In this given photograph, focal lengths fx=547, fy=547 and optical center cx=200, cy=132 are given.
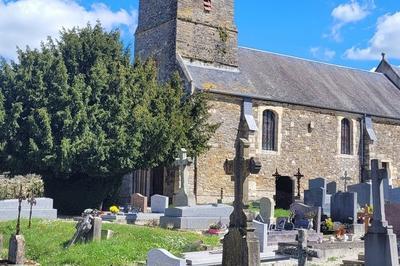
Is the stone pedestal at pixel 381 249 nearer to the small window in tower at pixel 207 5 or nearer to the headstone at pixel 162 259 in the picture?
the headstone at pixel 162 259

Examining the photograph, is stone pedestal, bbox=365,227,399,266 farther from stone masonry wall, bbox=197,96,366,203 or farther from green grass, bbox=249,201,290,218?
stone masonry wall, bbox=197,96,366,203

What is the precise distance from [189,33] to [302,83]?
6.94 metres

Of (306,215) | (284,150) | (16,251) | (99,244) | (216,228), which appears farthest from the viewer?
(284,150)

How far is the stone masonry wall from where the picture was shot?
24.6 meters

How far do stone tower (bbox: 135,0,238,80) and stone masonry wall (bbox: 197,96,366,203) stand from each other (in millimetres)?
2729

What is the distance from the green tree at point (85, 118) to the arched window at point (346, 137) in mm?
9822

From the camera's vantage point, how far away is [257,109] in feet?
84.6

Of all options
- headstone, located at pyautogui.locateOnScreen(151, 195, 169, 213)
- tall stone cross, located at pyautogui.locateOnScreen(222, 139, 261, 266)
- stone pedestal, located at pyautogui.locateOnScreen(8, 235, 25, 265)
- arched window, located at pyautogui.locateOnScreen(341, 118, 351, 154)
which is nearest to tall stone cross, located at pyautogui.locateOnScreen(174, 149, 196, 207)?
headstone, located at pyautogui.locateOnScreen(151, 195, 169, 213)

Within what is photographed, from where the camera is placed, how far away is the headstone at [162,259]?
8.33 metres

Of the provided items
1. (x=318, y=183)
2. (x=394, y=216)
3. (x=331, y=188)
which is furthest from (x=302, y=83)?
(x=394, y=216)

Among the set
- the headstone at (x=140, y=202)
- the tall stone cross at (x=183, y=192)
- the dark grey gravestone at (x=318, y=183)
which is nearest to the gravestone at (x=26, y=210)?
the headstone at (x=140, y=202)

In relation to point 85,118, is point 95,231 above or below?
below

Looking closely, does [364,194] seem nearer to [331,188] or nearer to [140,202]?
[331,188]

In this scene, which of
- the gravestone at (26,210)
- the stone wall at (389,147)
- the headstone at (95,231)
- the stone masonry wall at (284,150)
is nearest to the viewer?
the headstone at (95,231)
